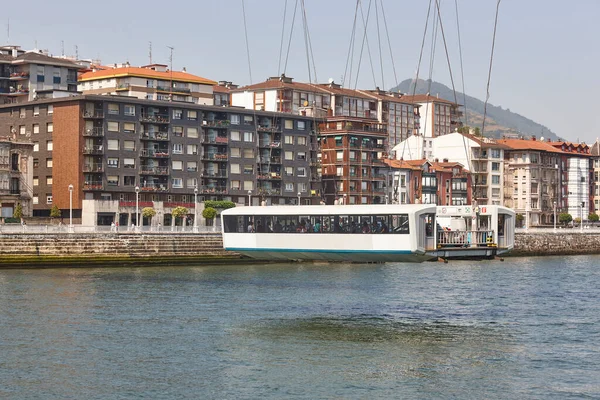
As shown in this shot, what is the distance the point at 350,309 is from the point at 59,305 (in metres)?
18.0

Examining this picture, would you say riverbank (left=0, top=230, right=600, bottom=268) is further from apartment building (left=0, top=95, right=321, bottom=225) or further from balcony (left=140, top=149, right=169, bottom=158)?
balcony (left=140, top=149, right=169, bottom=158)

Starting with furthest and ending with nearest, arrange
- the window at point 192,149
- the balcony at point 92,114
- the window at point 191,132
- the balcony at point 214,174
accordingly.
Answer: the balcony at point 214,174 → the window at point 191,132 → the window at point 192,149 → the balcony at point 92,114

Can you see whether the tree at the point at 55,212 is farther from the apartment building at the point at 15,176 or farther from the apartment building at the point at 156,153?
the apartment building at the point at 156,153

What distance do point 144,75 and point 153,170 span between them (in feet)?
114

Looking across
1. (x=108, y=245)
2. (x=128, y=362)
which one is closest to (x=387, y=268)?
(x=108, y=245)

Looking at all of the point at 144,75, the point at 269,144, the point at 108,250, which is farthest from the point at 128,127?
the point at 108,250

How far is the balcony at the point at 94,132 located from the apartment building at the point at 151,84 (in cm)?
3106

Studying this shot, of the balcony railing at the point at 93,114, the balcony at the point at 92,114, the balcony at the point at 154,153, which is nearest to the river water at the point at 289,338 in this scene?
the balcony at the point at 92,114

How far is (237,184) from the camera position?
14775cm

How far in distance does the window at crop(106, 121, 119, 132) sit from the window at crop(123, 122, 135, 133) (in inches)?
45.4

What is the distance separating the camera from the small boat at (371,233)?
2277 inches

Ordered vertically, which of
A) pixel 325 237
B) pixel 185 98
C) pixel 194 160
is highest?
pixel 185 98

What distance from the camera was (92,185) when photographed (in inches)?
5241

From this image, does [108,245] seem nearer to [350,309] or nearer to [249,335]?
[350,309]
